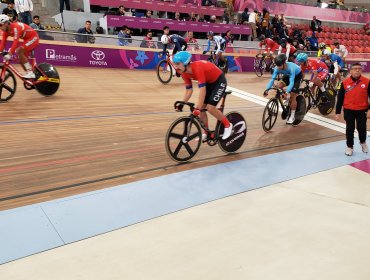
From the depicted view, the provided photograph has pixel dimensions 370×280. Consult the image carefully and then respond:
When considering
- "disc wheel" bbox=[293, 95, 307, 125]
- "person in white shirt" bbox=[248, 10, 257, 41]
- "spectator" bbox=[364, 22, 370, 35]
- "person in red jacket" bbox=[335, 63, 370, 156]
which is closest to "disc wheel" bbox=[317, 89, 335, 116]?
"disc wheel" bbox=[293, 95, 307, 125]

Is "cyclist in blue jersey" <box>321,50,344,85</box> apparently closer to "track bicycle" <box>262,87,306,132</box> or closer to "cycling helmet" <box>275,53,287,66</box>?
"track bicycle" <box>262,87,306,132</box>

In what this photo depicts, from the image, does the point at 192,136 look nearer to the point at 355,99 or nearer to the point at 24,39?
the point at 355,99

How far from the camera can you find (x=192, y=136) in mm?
4551

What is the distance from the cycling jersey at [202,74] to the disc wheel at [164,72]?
5.72 metres

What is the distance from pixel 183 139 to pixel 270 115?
2.50m

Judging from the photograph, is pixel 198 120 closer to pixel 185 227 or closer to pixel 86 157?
pixel 86 157

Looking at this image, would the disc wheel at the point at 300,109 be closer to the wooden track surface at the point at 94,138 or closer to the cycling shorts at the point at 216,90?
the wooden track surface at the point at 94,138

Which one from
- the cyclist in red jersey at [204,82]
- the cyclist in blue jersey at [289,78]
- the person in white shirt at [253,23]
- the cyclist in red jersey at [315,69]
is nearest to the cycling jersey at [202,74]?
the cyclist in red jersey at [204,82]

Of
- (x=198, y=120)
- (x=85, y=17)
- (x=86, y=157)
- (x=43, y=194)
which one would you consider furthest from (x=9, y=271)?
(x=85, y=17)

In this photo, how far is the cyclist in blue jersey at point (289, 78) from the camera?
19.7 feet

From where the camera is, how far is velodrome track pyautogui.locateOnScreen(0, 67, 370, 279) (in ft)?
8.16

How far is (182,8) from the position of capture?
17266 mm

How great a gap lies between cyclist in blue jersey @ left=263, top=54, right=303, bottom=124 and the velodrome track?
533 mm

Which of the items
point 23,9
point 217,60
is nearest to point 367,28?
point 217,60
